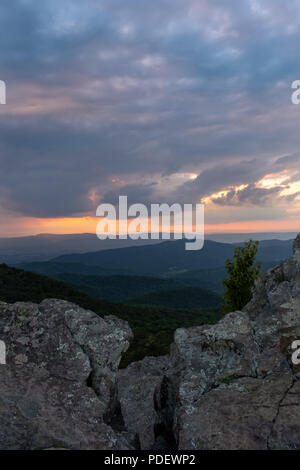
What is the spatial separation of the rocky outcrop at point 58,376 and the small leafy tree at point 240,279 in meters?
25.8

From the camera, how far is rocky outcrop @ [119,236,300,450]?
9281 millimetres

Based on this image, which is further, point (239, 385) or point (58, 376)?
→ point (239, 385)

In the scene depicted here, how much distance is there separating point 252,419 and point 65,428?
5889 millimetres

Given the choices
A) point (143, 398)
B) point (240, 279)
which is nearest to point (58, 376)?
point (143, 398)

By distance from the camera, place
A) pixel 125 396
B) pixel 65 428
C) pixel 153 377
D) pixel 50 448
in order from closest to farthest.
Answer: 1. pixel 50 448
2. pixel 65 428
3. pixel 125 396
4. pixel 153 377

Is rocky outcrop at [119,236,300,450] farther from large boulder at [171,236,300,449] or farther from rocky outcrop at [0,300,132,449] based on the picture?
rocky outcrop at [0,300,132,449]

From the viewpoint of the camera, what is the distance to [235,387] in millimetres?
11445

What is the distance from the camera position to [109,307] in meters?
98.9

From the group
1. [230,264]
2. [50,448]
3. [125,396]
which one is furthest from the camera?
[230,264]

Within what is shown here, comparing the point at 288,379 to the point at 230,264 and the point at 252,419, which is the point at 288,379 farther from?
the point at 230,264

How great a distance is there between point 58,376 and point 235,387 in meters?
6.63

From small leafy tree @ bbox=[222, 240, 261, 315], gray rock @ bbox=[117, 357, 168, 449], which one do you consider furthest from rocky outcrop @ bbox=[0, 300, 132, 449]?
small leafy tree @ bbox=[222, 240, 261, 315]

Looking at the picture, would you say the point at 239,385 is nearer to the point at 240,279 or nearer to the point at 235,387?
the point at 235,387
